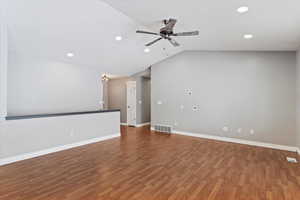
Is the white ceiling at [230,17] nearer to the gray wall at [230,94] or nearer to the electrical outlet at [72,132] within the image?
the gray wall at [230,94]

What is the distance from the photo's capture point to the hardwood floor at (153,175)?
7.95 ft

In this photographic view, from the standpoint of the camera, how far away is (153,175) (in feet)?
9.83

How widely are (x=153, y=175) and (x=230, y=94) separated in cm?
391

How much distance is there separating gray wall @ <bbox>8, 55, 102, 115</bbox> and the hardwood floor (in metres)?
1.66

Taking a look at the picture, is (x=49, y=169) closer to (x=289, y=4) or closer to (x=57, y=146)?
(x=57, y=146)

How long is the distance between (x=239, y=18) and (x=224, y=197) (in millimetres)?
3008

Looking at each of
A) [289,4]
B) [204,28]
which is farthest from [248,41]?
[289,4]

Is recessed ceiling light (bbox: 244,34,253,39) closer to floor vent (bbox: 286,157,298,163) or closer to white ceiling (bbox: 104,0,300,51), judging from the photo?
white ceiling (bbox: 104,0,300,51)

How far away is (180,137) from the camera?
5.93 meters

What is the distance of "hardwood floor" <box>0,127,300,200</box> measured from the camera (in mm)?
2424

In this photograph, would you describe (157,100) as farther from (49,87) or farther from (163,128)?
(49,87)

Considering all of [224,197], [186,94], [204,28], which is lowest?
[224,197]

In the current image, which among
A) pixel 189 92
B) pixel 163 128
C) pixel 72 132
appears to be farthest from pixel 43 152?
pixel 189 92

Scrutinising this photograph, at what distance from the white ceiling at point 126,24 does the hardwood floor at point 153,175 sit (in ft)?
9.11
